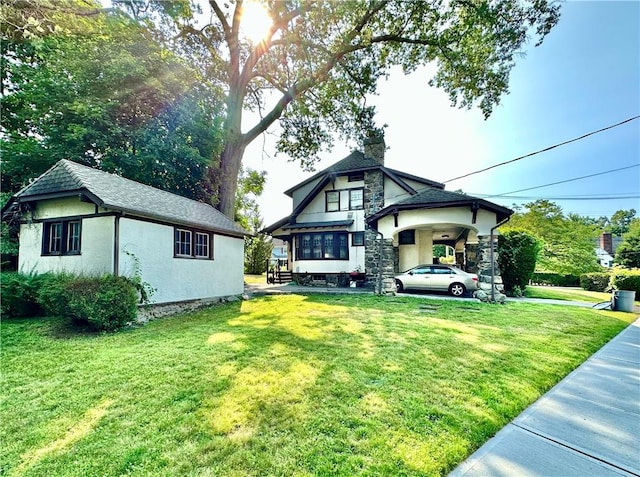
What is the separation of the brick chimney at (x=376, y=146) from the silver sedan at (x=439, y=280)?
777 cm

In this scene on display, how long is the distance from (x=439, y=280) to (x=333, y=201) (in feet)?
27.6

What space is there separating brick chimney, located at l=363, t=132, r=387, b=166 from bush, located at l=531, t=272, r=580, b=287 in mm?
14462

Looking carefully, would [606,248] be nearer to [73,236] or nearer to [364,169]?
[364,169]

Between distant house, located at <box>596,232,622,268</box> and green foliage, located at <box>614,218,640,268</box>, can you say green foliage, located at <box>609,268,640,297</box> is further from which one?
distant house, located at <box>596,232,622,268</box>

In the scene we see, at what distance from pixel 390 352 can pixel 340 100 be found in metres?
16.9

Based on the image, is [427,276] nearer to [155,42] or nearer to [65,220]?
[65,220]

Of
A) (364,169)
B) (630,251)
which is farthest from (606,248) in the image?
(364,169)

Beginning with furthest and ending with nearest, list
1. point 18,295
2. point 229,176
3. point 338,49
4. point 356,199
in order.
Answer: point 356,199 → point 229,176 → point 338,49 → point 18,295

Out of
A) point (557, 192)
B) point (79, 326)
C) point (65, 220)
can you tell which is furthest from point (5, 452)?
point (557, 192)

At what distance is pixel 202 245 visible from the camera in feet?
35.3

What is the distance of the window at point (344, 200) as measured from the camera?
17.7 meters

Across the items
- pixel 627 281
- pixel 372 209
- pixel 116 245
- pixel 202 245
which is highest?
pixel 372 209

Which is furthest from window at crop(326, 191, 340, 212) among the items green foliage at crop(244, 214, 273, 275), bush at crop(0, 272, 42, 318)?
bush at crop(0, 272, 42, 318)

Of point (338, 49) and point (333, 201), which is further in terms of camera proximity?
point (333, 201)
